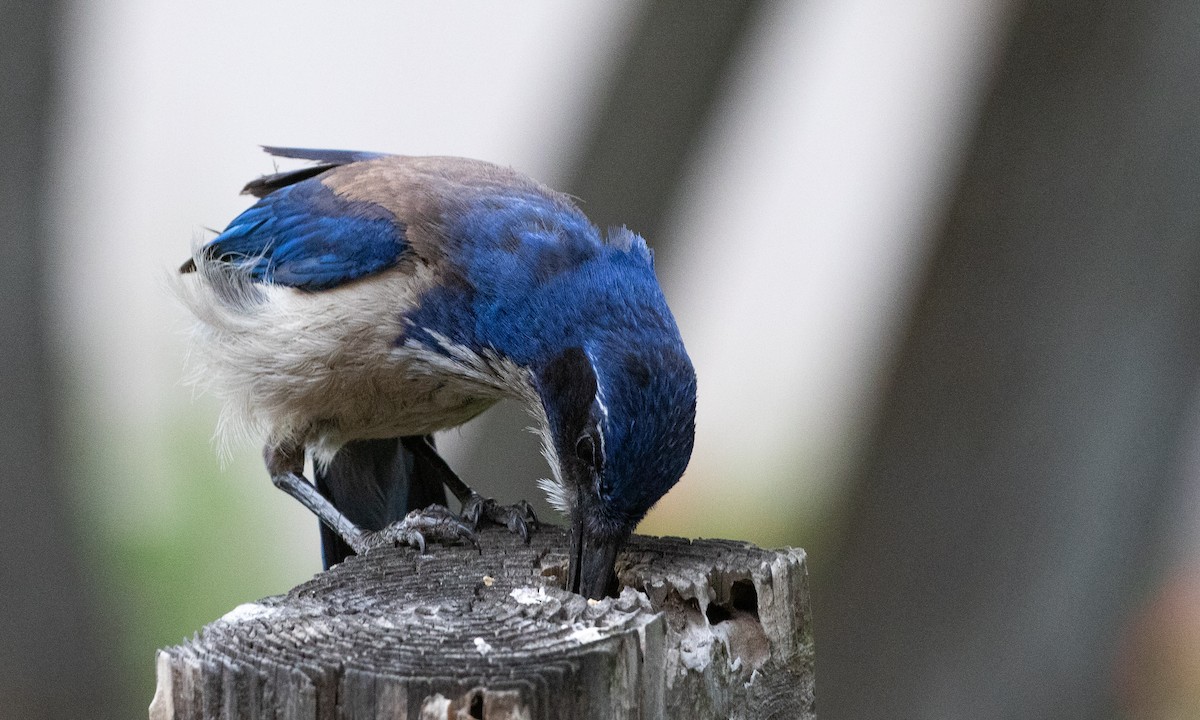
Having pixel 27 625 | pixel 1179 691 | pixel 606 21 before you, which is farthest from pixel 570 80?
pixel 1179 691

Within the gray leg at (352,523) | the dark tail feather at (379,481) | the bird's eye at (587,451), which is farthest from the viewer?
the dark tail feather at (379,481)

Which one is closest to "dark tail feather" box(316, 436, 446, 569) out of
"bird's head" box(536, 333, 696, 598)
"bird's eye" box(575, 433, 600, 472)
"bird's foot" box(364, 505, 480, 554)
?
"bird's foot" box(364, 505, 480, 554)

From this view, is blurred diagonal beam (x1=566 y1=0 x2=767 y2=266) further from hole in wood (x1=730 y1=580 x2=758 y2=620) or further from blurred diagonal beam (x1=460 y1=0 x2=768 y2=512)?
hole in wood (x1=730 y1=580 x2=758 y2=620)

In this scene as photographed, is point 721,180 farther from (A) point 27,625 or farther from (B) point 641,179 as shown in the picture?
(A) point 27,625

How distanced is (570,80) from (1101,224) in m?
2.42

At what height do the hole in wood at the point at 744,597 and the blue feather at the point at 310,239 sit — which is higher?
the blue feather at the point at 310,239

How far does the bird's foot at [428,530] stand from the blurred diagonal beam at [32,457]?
259 centimetres

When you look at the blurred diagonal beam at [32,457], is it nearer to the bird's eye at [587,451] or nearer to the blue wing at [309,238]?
the blue wing at [309,238]

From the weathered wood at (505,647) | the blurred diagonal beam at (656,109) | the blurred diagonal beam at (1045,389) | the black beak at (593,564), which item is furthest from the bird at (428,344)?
the blurred diagonal beam at (1045,389)

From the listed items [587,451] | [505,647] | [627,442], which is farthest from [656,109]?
[505,647]

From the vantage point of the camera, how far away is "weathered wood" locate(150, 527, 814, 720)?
1.89 m

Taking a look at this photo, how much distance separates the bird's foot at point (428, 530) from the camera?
313 cm

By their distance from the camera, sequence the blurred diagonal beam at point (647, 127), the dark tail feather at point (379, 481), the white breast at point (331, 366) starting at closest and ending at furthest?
the white breast at point (331, 366), the dark tail feather at point (379, 481), the blurred diagonal beam at point (647, 127)

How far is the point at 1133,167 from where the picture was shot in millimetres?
5023
